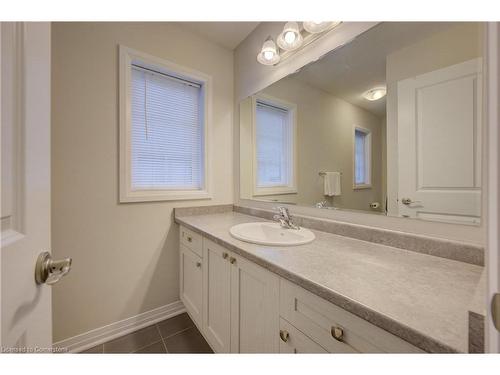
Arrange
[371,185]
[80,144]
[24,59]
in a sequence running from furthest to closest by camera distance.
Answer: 1. [80,144]
2. [371,185]
3. [24,59]

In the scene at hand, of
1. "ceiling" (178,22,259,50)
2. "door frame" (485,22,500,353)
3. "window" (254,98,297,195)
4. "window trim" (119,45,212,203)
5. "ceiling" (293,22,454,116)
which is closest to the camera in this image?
"door frame" (485,22,500,353)

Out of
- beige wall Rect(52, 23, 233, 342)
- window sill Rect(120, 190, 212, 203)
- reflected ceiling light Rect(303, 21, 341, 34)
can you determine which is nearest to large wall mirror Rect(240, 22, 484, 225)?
reflected ceiling light Rect(303, 21, 341, 34)

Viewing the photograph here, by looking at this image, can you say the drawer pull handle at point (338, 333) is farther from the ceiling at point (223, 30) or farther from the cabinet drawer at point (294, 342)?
the ceiling at point (223, 30)

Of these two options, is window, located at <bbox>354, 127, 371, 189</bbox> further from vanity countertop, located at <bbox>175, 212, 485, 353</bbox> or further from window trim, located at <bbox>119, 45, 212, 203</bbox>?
window trim, located at <bbox>119, 45, 212, 203</bbox>

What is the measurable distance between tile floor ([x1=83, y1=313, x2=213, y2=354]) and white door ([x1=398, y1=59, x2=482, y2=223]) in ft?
4.86

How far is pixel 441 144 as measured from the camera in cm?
78

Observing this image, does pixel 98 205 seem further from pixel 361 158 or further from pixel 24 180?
pixel 361 158

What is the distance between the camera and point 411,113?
33.9 inches

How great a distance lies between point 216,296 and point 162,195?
0.88 m

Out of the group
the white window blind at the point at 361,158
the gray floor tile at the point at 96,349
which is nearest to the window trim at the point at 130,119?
the gray floor tile at the point at 96,349

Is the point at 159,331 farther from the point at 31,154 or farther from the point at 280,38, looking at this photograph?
the point at 280,38

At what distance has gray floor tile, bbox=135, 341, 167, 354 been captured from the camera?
1.25m
